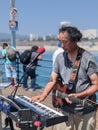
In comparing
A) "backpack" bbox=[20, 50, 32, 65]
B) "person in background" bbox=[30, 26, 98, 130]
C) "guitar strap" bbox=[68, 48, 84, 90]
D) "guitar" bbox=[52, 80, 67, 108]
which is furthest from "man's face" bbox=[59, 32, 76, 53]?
"backpack" bbox=[20, 50, 32, 65]

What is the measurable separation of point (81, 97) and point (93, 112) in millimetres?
321

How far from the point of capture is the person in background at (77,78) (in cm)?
403

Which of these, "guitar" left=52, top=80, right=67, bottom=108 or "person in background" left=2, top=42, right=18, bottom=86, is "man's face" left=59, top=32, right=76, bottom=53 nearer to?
"guitar" left=52, top=80, right=67, bottom=108

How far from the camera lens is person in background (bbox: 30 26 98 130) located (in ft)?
13.2

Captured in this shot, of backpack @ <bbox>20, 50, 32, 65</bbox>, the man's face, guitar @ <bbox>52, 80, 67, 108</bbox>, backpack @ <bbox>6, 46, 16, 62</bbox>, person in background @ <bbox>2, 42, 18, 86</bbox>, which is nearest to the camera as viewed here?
the man's face

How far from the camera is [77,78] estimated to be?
4113mm

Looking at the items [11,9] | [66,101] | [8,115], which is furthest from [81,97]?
[11,9]

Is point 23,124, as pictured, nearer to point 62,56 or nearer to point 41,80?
point 62,56

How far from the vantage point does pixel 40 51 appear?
12.8 feet

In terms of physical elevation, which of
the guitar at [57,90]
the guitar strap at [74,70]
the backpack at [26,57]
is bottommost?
the backpack at [26,57]

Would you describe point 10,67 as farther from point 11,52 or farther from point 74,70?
point 74,70

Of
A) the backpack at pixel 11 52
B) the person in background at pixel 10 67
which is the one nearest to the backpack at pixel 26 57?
the backpack at pixel 11 52

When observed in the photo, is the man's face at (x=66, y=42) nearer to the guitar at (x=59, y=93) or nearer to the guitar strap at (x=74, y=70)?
the guitar strap at (x=74, y=70)

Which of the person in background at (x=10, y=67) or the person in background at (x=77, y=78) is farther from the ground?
the person in background at (x=77, y=78)
